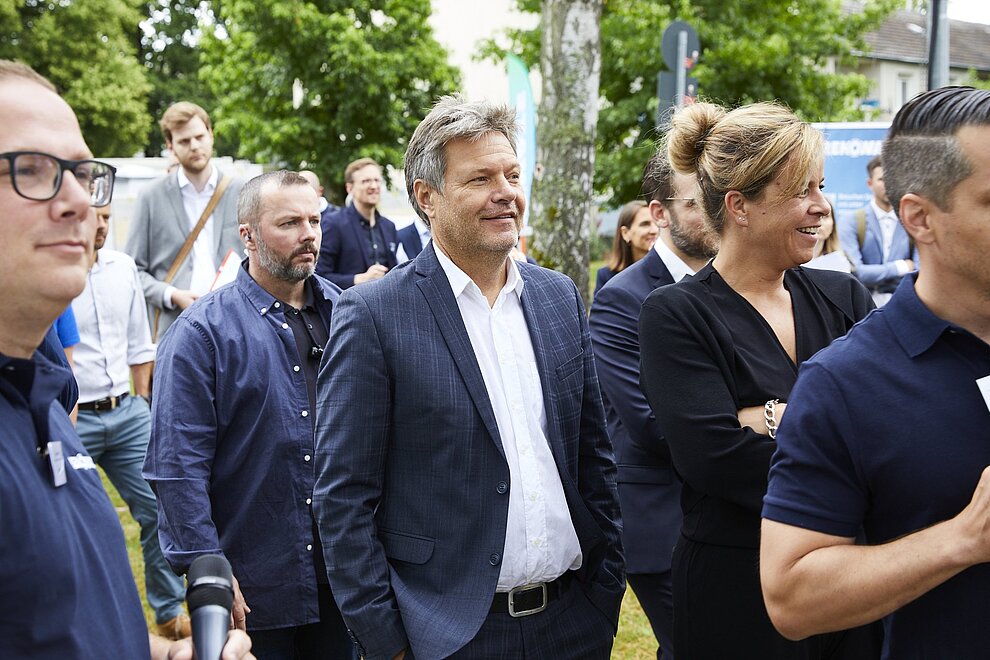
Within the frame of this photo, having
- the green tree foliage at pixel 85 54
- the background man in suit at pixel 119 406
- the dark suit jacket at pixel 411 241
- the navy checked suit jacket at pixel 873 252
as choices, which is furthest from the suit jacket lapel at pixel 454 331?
the green tree foliage at pixel 85 54

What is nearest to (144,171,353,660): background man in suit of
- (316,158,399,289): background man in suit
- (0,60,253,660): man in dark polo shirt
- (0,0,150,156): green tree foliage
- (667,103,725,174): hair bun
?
(667,103,725,174): hair bun

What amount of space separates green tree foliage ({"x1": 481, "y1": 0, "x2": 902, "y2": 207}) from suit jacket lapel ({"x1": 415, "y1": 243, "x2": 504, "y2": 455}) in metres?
20.7

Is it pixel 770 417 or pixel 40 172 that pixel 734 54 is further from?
pixel 40 172

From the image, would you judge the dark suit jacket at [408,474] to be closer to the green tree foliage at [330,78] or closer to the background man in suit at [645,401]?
the background man in suit at [645,401]

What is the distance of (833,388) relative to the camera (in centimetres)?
194

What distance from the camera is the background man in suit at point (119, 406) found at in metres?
5.61

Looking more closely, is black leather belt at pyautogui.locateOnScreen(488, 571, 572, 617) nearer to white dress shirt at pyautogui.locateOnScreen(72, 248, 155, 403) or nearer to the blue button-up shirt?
the blue button-up shirt

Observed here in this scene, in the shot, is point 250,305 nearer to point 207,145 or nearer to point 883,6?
point 207,145

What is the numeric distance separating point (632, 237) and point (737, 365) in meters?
3.62

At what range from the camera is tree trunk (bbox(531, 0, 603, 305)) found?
879 centimetres

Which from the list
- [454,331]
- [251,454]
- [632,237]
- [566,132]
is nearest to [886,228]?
[566,132]

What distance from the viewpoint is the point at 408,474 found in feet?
9.45

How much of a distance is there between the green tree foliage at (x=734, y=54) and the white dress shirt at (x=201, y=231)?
17774mm

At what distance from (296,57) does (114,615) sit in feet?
79.8
